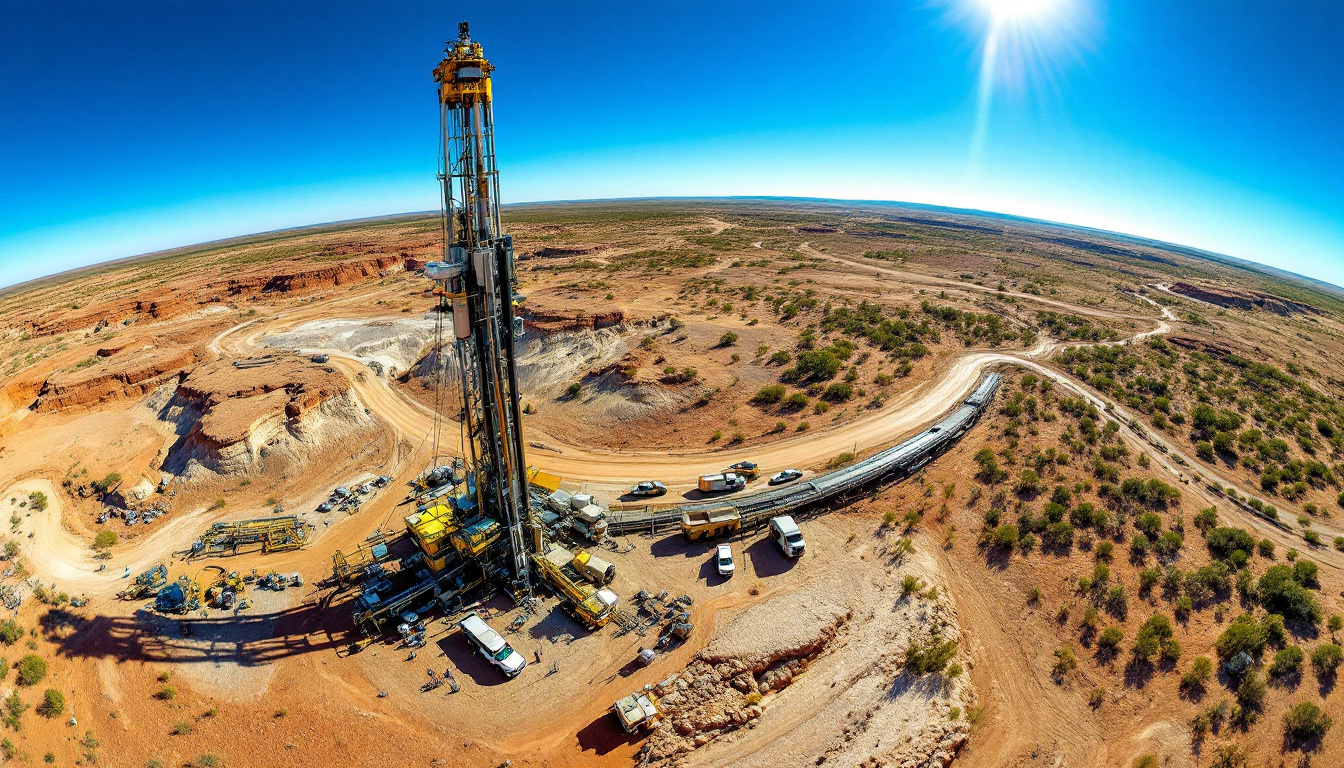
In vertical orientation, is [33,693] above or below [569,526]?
below

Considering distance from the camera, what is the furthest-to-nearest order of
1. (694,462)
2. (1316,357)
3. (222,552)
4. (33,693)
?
(1316,357)
(694,462)
(222,552)
(33,693)

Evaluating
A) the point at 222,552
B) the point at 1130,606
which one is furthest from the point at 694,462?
the point at 222,552

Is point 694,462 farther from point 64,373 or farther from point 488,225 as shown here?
point 64,373

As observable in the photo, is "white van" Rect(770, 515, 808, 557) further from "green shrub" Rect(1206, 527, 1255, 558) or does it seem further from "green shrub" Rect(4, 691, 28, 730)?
"green shrub" Rect(4, 691, 28, 730)

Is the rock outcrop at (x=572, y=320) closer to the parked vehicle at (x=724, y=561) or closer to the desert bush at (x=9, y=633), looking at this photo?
the parked vehicle at (x=724, y=561)

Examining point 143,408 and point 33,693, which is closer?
point 33,693

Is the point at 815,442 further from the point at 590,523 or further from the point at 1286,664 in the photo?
the point at 1286,664

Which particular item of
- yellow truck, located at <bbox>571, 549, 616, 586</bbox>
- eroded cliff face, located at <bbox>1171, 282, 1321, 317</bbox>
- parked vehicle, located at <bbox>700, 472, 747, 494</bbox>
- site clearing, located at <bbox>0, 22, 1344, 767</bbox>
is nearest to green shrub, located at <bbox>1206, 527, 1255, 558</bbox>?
site clearing, located at <bbox>0, 22, 1344, 767</bbox>
